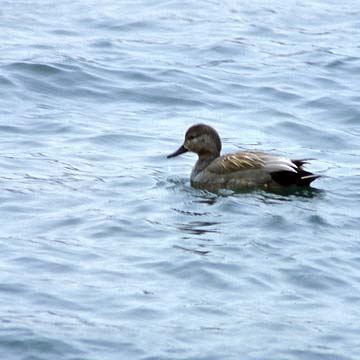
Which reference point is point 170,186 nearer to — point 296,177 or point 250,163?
point 250,163

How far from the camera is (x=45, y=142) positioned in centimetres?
1559

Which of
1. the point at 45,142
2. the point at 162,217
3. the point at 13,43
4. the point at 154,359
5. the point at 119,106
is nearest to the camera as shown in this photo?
the point at 154,359

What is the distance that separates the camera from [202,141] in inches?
574

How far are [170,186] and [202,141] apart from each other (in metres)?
0.78

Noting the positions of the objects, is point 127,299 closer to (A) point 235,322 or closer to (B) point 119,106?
(A) point 235,322

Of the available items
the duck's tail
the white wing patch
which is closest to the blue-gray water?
the duck's tail

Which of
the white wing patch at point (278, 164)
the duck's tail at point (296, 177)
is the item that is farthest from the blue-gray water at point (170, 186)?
the white wing patch at point (278, 164)

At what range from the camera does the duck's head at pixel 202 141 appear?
1457 centimetres

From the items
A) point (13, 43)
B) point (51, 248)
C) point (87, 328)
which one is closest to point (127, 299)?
point (87, 328)

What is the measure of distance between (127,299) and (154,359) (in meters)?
1.17

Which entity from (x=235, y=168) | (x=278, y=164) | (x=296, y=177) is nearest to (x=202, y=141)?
(x=235, y=168)

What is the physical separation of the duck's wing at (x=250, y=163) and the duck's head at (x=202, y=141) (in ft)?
0.77

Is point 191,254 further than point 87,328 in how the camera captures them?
Yes

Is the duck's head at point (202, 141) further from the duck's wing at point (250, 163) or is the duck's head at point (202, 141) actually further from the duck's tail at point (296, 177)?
the duck's tail at point (296, 177)
